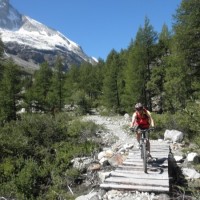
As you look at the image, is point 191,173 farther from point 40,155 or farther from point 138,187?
point 40,155

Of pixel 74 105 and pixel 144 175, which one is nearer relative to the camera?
pixel 144 175

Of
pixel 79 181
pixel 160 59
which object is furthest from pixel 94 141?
pixel 160 59

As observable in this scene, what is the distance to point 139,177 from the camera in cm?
1052

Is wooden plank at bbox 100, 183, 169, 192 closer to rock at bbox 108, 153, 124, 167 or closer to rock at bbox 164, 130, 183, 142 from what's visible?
rock at bbox 108, 153, 124, 167

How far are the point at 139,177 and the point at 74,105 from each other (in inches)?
1662

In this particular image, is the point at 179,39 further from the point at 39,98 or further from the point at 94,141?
the point at 39,98

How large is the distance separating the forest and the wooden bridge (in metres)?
1.81

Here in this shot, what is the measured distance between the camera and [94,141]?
20875mm

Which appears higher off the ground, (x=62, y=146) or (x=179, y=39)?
(x=179, y=39)

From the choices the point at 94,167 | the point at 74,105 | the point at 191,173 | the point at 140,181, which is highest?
the point at 74,105

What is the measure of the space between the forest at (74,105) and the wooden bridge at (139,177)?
1.81 meters

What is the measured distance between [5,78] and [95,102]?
72.8ft

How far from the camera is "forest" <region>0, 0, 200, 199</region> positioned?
14406 millimetres

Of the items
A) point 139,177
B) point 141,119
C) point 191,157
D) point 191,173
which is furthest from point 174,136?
point 139,177
